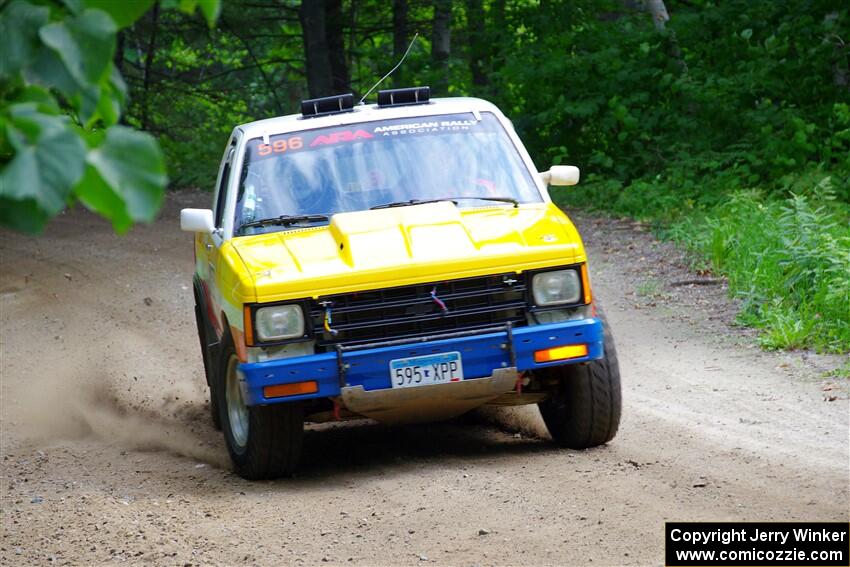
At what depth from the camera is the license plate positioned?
605 centimetres

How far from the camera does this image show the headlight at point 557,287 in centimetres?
617

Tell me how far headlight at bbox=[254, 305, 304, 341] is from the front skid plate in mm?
392

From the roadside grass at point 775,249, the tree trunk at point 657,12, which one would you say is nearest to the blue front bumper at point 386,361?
→ the roadside grass at point 775,249

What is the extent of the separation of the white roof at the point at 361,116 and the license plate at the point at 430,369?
193 cm

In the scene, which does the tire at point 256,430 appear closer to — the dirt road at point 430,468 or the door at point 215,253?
the dirt road at point 430,468

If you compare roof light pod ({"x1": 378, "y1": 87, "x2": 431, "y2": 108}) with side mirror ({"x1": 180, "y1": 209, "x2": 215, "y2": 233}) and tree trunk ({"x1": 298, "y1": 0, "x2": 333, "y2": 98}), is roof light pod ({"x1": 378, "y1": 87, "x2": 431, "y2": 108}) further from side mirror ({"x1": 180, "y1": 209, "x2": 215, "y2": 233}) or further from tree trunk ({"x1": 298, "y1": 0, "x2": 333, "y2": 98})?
tree trunk ({"x1": 298, "y1": 0, "x2": 333, "y2": 98})

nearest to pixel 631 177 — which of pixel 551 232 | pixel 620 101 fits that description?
pixel 620 101

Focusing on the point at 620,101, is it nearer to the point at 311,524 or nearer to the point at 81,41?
the point at 311,524

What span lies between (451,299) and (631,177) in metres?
12.6

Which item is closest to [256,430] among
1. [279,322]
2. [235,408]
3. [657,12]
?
[235,408]

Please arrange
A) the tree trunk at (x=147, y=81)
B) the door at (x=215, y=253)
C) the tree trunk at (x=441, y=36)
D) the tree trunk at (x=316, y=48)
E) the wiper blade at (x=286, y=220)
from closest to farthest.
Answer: the wiper blade at (x=286, y=220) → the door at (x=215, y=253) → the tree trunk at (x=441, y=36) → the tree trunk at (x=316, y=48) → the tree trunk at (x=147, y=81)

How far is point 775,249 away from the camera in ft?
36.5

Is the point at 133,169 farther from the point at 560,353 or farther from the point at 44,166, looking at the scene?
the point at 560,353

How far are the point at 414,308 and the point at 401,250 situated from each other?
0.30 m
